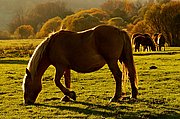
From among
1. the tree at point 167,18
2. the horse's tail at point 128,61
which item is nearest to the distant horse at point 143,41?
the tree at point 167,18

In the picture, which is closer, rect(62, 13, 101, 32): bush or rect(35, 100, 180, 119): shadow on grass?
rect(35, 100, 180, 119): shadow on grass

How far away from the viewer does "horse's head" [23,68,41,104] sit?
960cm

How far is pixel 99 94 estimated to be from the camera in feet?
36.4

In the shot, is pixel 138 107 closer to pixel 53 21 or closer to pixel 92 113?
pixel 92 113

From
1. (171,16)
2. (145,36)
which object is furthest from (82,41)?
(171,16)

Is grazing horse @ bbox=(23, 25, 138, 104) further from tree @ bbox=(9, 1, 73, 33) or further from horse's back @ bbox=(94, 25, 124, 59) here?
tree @ bbox=(9, 1, 73, 33)

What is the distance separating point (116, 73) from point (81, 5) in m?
167

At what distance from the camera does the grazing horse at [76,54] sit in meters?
9.59

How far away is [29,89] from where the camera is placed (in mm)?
9672

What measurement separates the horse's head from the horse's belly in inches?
46.0

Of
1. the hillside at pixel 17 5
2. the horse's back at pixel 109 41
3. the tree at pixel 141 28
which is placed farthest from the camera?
the hillside at pixel 17 5

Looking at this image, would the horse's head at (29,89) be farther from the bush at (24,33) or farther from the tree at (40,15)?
the tree at (40,15)

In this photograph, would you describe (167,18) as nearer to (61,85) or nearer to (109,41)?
A: (109,41)

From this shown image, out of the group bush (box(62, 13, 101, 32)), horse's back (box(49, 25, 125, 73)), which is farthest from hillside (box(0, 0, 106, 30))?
horse's back (box(49, 25, 125, 73))
